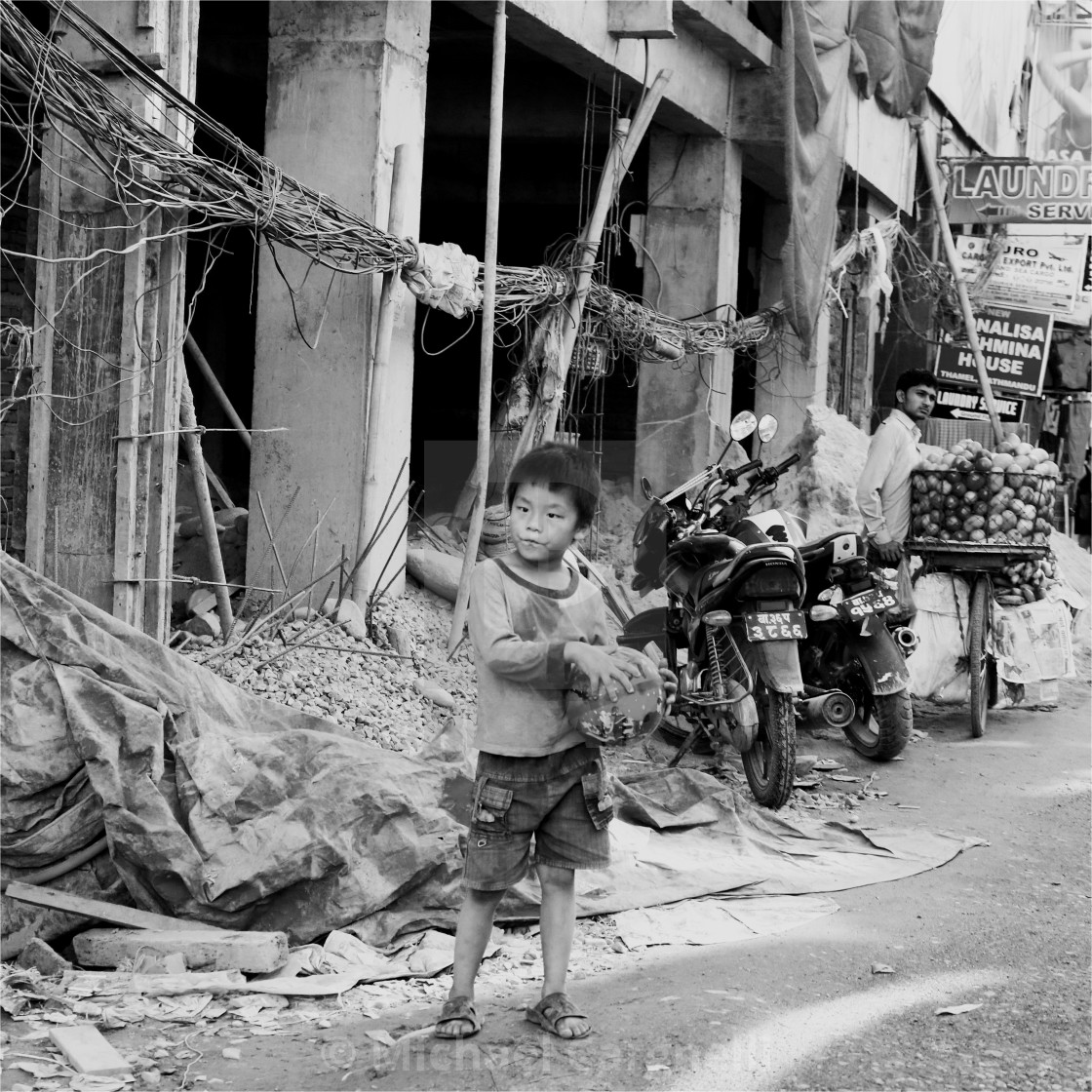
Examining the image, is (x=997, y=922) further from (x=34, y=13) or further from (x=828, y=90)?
(x=828, y=90)

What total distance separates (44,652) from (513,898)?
61.5 inches

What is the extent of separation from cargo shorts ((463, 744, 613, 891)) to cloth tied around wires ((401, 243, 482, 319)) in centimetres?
414

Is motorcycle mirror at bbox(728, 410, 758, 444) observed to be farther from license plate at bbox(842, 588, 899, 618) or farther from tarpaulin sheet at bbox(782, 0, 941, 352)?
tarpaulin sheet at bbox(782, 0, 941, 352)

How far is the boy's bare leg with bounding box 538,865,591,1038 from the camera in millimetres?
3508

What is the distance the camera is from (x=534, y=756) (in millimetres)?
3469

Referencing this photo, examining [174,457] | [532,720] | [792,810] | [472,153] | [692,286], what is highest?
[472,153]

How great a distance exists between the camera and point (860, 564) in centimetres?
695

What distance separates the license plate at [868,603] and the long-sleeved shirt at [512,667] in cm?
353

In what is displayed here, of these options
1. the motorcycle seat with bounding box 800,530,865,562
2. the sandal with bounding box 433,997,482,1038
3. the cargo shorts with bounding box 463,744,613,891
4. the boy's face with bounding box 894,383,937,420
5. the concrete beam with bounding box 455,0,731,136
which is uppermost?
the concrete beam with bounding box 455,0,731,136

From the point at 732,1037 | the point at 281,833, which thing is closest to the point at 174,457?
the point at 281,833

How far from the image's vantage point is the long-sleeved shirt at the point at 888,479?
8.05 m

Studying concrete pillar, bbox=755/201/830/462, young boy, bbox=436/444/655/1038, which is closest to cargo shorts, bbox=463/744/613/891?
young boy, bbox=436/444/655/1038

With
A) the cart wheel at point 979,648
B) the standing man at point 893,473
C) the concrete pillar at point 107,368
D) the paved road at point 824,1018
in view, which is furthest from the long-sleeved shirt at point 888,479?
the concrete pillar at point 107,368

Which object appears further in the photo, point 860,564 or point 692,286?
point 692,286
